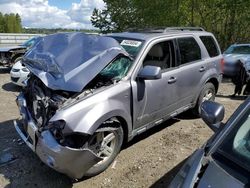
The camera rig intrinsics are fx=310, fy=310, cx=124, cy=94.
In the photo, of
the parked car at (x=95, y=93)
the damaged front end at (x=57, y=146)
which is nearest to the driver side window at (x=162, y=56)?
the parked car at (x=95, y=93)

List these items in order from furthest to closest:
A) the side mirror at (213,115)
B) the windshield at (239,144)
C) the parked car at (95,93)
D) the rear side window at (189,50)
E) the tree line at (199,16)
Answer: the tree line at (199,16) → the rear side window at (189,50) → the parked car at (95,93) → the side mirror at (213,115) → the windshield at (239,144)

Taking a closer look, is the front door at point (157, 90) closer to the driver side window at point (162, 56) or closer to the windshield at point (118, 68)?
the driver side window at point (162, 56)

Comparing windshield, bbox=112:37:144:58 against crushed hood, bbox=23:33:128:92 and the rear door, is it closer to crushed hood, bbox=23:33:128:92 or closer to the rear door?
crushed hood, bbox=23:33:128:92

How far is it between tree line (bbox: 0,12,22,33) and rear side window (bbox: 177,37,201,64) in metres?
59.6

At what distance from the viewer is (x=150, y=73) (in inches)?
172

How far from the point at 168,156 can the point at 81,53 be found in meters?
2.04

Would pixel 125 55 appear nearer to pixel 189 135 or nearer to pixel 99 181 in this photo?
pixel 99 181

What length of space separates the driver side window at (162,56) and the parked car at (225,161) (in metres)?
2.53

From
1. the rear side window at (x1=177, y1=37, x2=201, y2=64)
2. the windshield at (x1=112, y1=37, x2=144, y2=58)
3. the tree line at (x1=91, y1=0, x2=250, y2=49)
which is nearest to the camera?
the windshield at (x1=112, y1=37, x2=144, y2=58)

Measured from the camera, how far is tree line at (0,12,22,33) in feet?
197

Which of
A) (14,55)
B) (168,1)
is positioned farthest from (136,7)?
(14,55)

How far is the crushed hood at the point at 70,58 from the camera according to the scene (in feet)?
12.9

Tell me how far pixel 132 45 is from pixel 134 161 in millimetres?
1805

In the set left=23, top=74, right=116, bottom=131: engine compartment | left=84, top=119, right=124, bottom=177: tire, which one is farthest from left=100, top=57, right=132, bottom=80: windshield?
left=84, top=119, right=124, bottom=177: tire
